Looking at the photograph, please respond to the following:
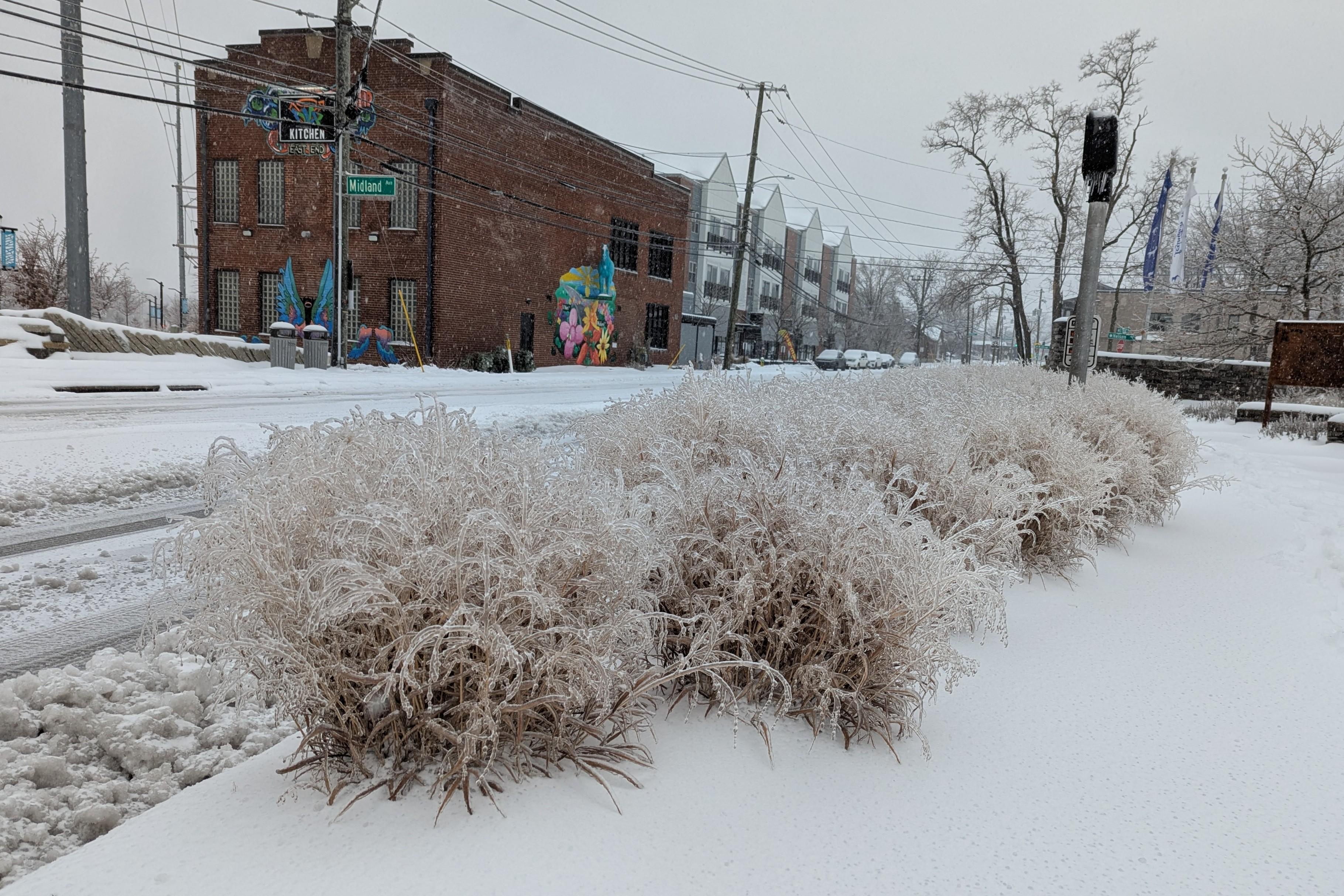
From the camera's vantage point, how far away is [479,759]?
2227mm

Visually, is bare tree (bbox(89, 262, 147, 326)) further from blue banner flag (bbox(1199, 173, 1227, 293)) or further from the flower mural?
blue banner flag (bbox(1199, 173, 1227, 293))

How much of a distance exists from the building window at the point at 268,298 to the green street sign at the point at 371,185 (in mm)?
9168

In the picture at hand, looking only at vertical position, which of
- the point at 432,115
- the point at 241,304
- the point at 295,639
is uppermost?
the point at 432,115

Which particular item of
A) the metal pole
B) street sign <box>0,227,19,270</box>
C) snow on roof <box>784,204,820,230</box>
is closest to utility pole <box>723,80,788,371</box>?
the metal pole

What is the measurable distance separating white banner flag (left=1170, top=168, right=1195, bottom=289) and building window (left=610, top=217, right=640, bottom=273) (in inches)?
792

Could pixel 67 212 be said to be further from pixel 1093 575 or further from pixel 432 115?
pixel 1093 575

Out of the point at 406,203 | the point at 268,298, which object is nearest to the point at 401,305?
the point at 406,203

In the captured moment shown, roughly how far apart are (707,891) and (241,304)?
28988 millimetres

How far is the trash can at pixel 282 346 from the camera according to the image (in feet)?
61.7

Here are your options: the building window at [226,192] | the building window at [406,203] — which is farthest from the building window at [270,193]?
the building window at [406,203]

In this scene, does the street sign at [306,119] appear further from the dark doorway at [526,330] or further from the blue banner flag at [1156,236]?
the blue banner flag at [1156,236]

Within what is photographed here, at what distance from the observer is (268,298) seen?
2636 centimetres

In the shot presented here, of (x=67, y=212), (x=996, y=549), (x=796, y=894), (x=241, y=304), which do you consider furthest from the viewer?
(x=241, y=304)

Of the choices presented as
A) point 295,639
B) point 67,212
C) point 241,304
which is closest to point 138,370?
point 67,212
